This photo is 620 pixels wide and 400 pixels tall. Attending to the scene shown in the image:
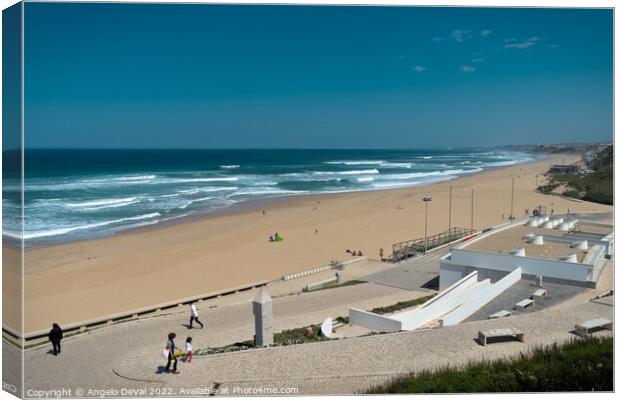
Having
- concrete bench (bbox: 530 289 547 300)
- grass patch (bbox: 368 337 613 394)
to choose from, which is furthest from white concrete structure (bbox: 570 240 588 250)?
grass patch (bbox: 368 337 613 394)

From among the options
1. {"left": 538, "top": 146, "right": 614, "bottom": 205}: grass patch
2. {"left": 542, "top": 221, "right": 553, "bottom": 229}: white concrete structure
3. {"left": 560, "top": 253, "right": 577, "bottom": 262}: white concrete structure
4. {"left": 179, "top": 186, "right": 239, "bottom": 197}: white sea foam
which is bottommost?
{"left": 179, "top": 186, "right": 239, "bottom": 197}: white sea foam

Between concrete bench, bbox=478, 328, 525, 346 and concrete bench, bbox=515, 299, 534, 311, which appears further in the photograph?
concrete bench, bbox=515, 299, 534, 311

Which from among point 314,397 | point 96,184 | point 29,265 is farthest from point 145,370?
point 96,184

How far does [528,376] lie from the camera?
878 cm

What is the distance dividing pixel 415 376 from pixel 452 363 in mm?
1069

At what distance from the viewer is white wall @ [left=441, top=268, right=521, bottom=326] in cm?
1399

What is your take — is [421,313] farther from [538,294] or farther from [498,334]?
[538,294]

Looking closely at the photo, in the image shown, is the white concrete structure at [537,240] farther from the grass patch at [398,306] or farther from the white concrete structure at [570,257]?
the grass patch at [398,306]

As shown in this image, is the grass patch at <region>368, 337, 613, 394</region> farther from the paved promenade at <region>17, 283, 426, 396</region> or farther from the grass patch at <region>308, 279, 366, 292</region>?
the grass patch at <region>308, 279, 366, 292</region>

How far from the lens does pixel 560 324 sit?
12.0 meters

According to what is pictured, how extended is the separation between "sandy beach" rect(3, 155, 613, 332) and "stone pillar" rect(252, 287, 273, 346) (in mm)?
4656

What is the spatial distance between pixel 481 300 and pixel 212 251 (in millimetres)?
15883

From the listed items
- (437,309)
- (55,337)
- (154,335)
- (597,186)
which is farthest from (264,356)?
(597,186)

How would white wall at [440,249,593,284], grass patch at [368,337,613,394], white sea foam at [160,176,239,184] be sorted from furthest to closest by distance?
white sea foam at [160,176,239,184], white wall at [440,249,593,284], grass patch at [368,337,613,394]
